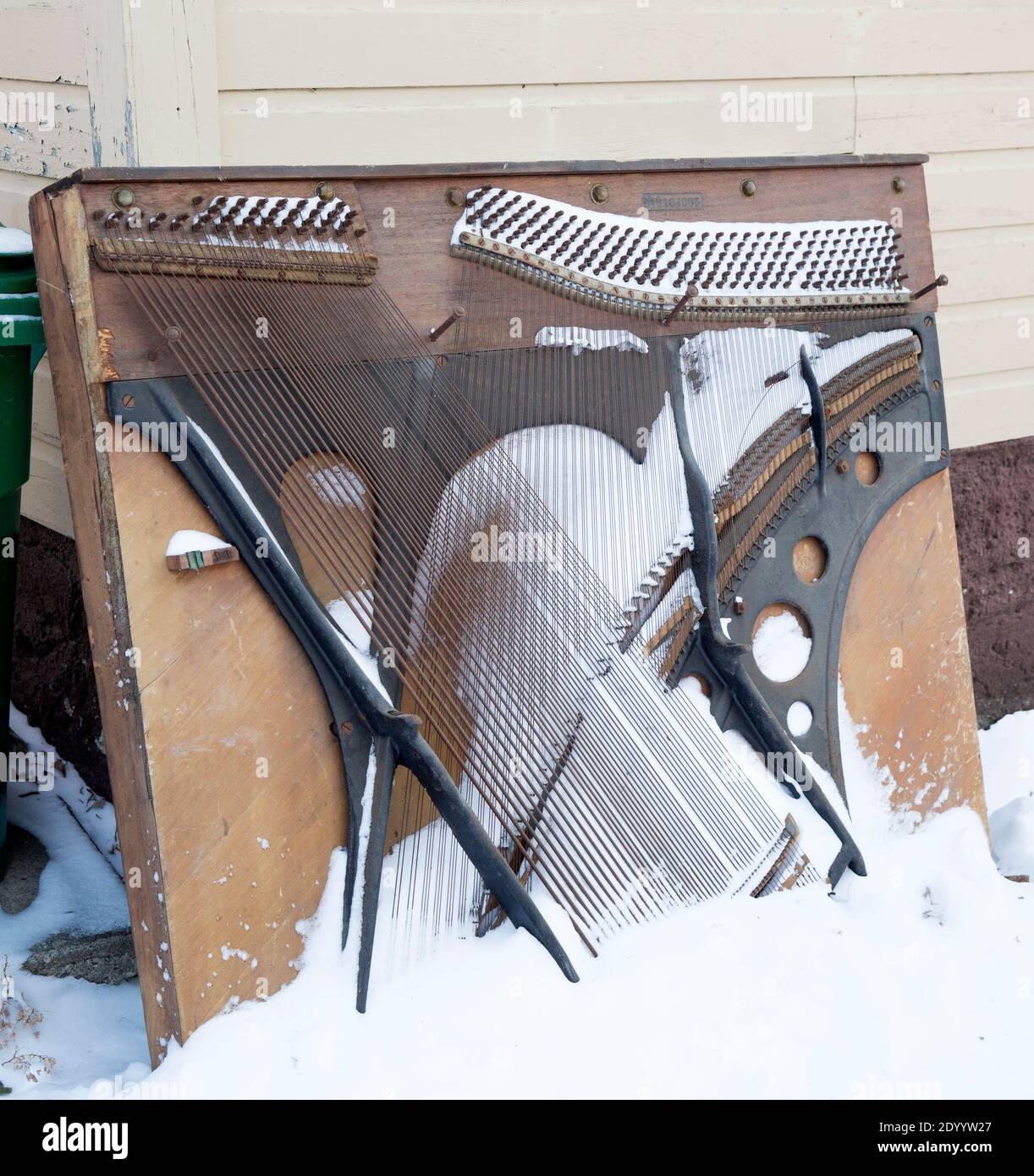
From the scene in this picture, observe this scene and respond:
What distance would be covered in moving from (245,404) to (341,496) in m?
0.25

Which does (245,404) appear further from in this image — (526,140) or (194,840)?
(526,140)

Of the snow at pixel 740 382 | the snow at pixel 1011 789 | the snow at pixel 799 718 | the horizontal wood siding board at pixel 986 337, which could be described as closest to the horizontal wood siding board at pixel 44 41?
the snow at pixel 740 382

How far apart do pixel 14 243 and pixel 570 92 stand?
1616 mm

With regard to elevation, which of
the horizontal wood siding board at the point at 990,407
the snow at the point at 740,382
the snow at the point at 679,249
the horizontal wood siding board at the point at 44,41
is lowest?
the horizontal wood siding board at the point at 990,407

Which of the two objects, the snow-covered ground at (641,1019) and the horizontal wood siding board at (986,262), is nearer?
the snow-covered ground at (641,1019)

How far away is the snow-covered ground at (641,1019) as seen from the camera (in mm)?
2305

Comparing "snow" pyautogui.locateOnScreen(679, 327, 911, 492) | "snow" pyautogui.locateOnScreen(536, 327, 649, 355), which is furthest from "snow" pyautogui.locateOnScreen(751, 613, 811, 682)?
"snow" pyautogui.locateOnScreen(536, 327, 649, 355)

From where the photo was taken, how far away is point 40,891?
322cm

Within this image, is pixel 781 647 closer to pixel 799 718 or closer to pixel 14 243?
pixel 799 718

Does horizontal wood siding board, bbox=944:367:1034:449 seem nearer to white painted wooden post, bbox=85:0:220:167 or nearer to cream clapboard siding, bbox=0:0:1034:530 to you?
cream clapboard siding, bbox=0:0:1034:530

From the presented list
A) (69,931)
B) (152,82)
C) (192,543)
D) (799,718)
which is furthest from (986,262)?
(69,931)

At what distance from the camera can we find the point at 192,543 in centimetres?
233

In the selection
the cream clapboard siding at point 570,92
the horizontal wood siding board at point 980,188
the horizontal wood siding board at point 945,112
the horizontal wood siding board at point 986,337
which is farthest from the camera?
the horizontal wood siding board at point 986,337

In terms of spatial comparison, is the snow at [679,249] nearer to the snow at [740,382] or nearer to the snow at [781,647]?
the snow at [740,382]
